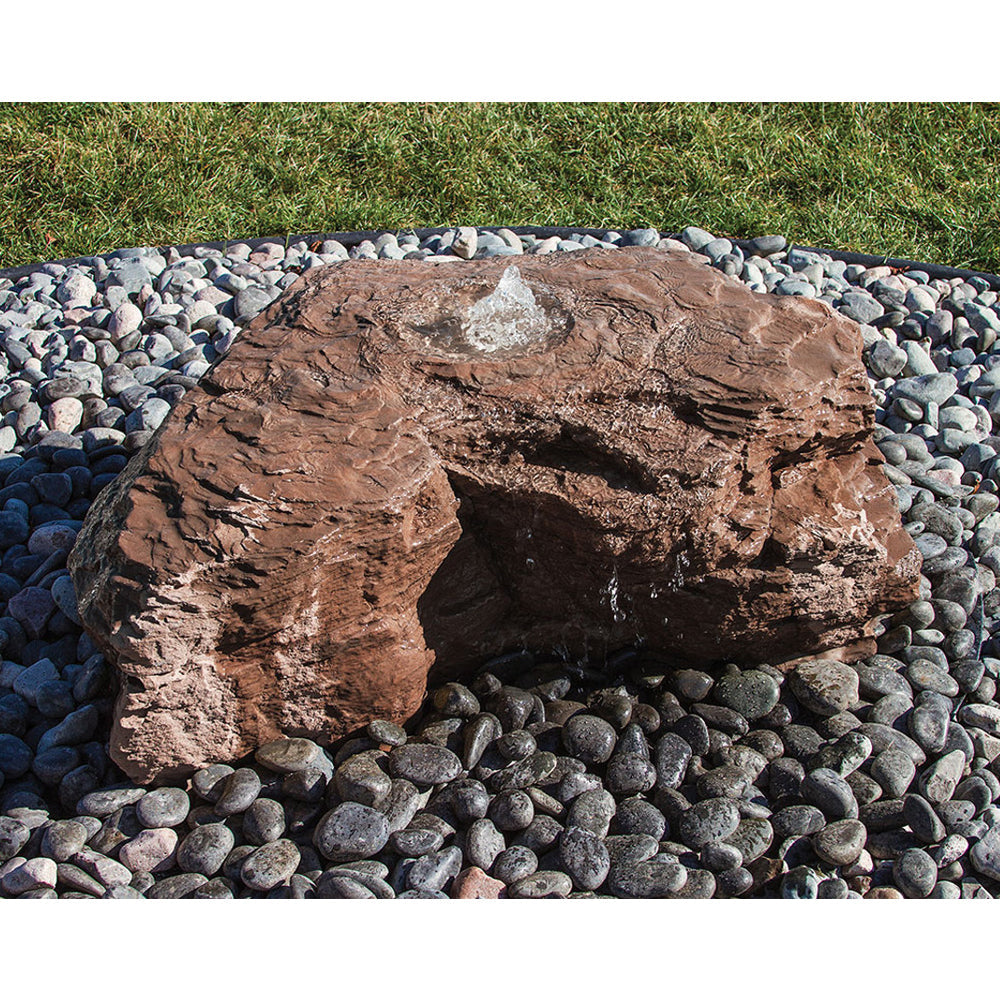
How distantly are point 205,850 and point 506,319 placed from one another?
1493mm

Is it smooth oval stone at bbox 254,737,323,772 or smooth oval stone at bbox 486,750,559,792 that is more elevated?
smooth oval stone at bbox 486,750,559,792

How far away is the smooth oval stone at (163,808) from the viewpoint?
2646 mm

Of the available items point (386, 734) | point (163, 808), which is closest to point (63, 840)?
point (163, 808)

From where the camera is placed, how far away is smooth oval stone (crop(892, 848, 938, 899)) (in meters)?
2.57

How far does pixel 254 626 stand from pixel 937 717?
176 centimetres

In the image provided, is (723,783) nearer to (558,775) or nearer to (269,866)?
(558,775)

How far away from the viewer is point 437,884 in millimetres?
2510

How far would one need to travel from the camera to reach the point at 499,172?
5.42 meters

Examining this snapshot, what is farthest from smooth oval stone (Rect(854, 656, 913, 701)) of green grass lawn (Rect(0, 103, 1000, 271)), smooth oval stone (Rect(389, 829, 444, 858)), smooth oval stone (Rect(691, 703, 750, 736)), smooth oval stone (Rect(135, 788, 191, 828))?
green grass lawn (Rect(0, 103, 1000, 271))

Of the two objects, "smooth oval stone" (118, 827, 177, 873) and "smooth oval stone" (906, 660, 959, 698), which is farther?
"smooth oval stone" (906, 660, 959, 698)

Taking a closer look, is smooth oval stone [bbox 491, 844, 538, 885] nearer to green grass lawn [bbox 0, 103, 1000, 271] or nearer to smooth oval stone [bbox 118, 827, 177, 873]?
smooth oval stone [bbox 118, 827, 177, 873]

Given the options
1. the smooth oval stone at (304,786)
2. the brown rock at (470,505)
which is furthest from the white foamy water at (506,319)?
the smooth oval stone at (304,786)

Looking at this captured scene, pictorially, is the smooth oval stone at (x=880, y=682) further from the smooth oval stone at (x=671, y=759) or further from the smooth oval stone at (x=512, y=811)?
the smooth oval stone at (x=512, y=811)

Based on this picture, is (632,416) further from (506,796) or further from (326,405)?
(506,796)
